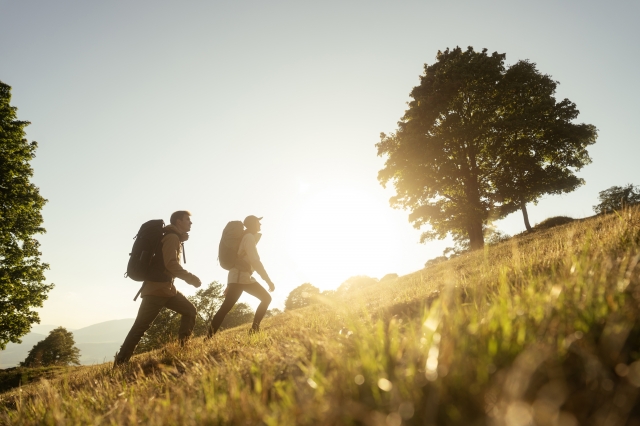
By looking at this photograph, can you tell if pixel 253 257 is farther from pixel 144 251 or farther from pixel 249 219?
pixel 144 251

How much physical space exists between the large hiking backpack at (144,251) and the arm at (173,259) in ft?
0.55

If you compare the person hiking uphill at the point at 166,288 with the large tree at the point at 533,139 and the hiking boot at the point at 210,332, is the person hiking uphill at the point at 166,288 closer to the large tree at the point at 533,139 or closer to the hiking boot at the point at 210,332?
the hiking boot at the point at 210,332

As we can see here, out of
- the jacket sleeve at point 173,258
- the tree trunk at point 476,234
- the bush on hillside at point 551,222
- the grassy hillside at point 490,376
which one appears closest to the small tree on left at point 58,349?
the jacket sleeve at point 173,258

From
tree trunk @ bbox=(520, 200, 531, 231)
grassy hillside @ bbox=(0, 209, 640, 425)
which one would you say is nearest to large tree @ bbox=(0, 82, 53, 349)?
grassy hillside @ bbox=(0, 209, 640, 425)

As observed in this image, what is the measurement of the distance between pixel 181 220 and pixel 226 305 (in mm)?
1894

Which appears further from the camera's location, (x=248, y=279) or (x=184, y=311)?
(x=248, y=279)

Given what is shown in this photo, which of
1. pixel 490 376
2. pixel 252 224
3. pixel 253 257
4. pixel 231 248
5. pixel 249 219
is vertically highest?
pixel 249 219

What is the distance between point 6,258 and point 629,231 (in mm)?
21282

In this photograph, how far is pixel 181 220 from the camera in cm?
604

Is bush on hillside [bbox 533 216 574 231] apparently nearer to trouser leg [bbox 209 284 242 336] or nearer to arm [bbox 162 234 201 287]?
trouser leg [bbox 209 284 242 336]

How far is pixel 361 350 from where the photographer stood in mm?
1459

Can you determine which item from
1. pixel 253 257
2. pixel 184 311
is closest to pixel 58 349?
pixel 184 311

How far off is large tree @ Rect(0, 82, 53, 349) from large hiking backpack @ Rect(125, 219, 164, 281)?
→ 13.8 m

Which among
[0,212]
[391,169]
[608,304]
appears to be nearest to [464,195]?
[391,169]
